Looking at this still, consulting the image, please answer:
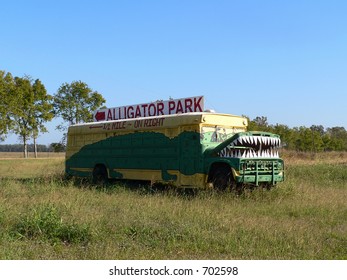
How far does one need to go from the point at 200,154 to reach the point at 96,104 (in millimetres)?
40339

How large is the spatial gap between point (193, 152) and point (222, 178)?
3.96 ft

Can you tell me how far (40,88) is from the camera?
1850 inches

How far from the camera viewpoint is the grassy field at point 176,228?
6.07 m

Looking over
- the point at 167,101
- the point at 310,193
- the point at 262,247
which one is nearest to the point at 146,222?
the point at 262,247

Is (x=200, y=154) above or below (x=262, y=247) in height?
above

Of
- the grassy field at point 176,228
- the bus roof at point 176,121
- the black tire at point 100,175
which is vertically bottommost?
the grassy field at point 176,228

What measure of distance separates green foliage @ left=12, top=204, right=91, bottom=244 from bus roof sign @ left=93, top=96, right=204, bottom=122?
783cm

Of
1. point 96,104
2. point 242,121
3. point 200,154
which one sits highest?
point 96,104

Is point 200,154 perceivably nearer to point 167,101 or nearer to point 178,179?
point 178,179

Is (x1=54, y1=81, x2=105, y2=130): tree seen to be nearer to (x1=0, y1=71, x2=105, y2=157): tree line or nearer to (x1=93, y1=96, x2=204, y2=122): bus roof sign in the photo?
(x1=0, y1=71, x2=105, y2=157): tree line

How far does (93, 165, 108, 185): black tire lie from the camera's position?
54.4ft

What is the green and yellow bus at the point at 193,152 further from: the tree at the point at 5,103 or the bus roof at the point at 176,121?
the tree at the point at 5,103

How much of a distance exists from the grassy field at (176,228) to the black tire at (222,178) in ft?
1.81

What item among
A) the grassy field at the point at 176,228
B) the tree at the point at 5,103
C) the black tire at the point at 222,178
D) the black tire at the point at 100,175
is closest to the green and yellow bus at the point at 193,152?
the black tire at the point at 222,178
